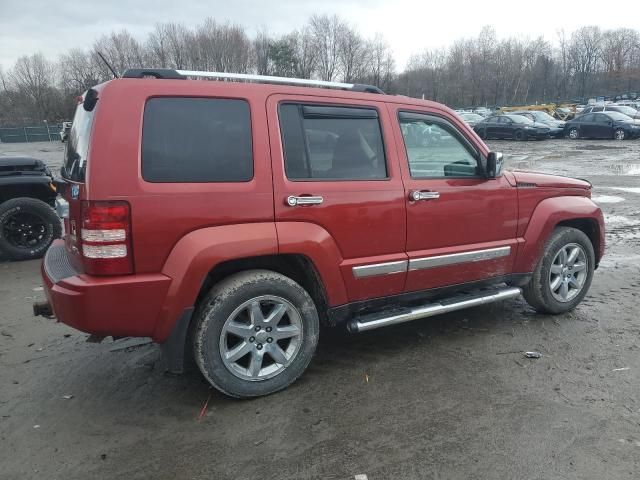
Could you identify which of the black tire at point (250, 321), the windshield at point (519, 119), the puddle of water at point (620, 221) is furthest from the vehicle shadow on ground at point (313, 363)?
the windshield at point (519, 119)

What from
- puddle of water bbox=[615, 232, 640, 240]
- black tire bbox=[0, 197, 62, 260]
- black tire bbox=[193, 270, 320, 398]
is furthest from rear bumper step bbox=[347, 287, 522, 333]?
black tire bbox=[0, 197, 62, 260]

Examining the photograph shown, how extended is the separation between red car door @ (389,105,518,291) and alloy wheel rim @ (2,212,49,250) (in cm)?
555

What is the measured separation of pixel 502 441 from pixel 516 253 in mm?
1867

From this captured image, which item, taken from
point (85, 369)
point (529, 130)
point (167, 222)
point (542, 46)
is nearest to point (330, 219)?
point (167, 222)

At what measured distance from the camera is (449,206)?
3814mm

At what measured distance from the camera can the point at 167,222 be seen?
287 centimetres

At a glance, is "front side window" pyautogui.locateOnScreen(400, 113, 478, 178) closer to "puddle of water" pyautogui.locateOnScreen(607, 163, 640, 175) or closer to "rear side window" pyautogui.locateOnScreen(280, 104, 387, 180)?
"rear side window" pyautogui.locateOnScreen(280, 104, 387, 180)

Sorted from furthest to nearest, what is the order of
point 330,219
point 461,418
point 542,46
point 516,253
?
point 542,46 < point 516,253 < point 330,219 < point 461,418

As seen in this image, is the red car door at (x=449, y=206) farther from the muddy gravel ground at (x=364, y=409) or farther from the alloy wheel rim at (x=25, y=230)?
the alloy wheel rim at (x=25, y=230)

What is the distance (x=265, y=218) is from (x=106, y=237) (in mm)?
910

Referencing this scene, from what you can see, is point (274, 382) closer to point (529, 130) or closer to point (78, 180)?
point (78, 180)

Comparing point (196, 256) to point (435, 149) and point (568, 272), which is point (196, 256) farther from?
point (568, 272)

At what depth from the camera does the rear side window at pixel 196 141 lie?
2.89 m

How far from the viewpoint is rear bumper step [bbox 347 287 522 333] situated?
360cm
